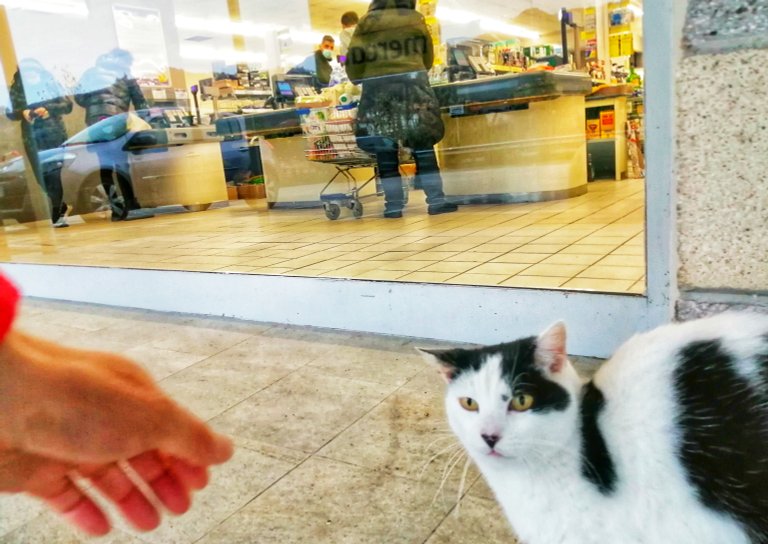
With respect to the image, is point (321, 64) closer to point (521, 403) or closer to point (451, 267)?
point (451, 267)

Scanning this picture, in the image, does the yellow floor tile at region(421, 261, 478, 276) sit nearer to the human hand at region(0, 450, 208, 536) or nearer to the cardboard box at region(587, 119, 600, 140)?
the cardboard box at region(587, 119, 600, 140)

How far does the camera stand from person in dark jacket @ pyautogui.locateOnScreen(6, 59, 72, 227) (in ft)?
10.5

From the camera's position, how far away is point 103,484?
1.73 ft

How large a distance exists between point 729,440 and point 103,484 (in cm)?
72

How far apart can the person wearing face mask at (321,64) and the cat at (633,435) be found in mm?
2429

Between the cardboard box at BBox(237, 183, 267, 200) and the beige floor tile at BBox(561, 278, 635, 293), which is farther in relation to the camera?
the cardboard box at BBox(237, 183, 267, 200)

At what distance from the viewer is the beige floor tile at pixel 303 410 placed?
4.82 ft

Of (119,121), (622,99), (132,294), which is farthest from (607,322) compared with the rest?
(119,121)

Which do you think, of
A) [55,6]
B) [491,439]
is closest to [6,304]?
[491,439]

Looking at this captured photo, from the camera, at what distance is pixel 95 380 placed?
50 cm

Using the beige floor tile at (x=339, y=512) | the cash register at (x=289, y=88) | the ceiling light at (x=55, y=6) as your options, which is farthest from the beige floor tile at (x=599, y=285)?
the ceiling light at (x=55, y=6)

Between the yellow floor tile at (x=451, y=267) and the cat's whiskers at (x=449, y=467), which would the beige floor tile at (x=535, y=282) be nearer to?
the yellow floor tile at (x=451, y=267)

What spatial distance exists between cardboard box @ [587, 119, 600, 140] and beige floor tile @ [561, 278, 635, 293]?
1.16 m

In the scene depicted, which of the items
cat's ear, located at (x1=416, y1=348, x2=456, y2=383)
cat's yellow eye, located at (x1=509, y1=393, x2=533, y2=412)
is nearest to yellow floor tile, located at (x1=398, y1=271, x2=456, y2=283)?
cat's ear, located at (x1=416, y1=348, x2=456, y2=383)
